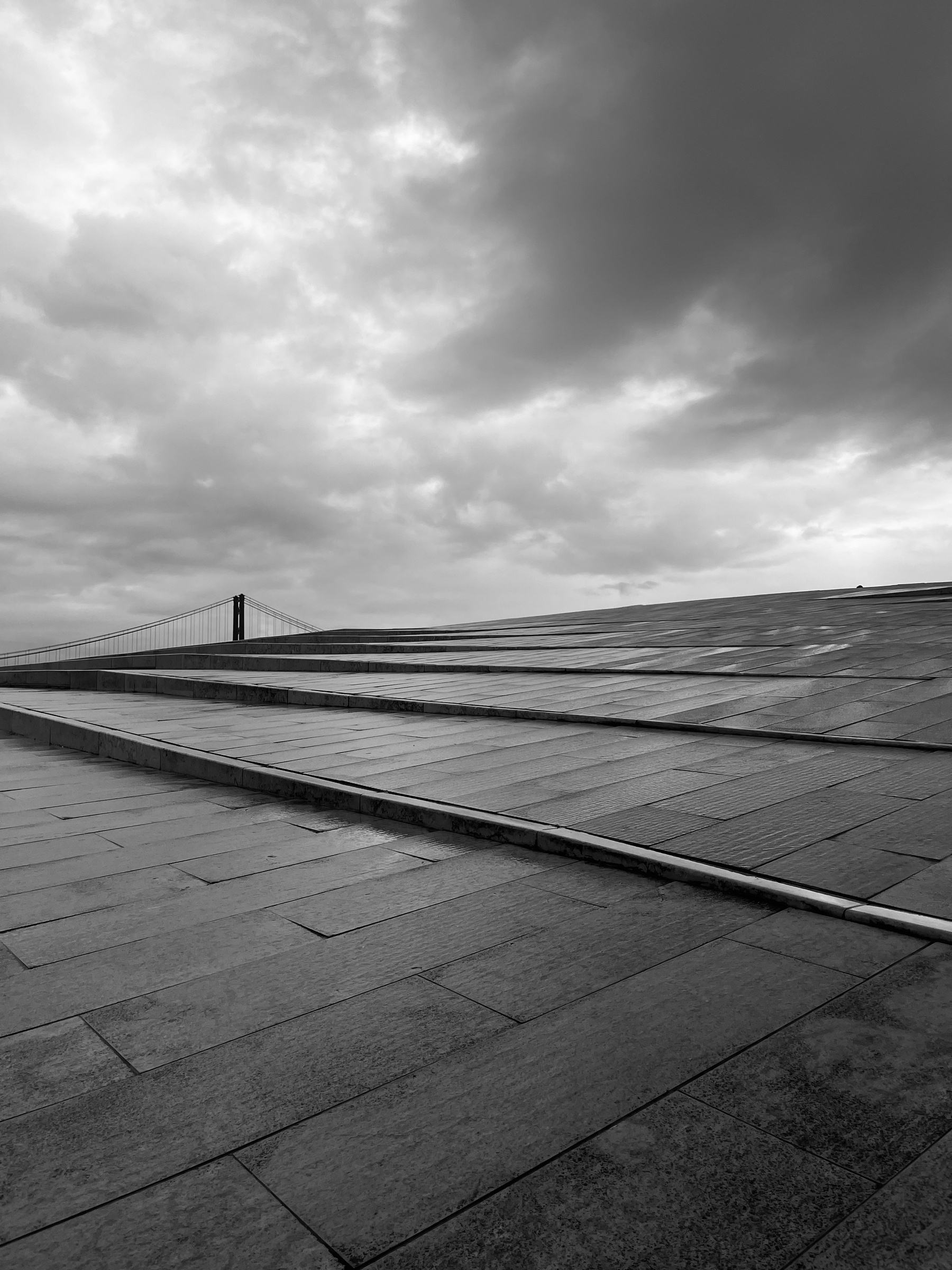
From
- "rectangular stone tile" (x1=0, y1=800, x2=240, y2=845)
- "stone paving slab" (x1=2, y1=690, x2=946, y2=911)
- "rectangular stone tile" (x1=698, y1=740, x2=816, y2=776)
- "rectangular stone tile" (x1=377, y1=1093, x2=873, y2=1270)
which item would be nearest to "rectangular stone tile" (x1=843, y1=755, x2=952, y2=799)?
"stone paving slab" (x1=2, y1=690, x2=946, y2=911)

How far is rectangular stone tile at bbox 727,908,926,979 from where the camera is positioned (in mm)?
2676

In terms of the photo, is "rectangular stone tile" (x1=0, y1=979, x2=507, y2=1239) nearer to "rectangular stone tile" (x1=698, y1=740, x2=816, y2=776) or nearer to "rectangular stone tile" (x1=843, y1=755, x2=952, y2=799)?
"rectangular stone tile" (x1=843, y1=755, x2=952, y2=799)

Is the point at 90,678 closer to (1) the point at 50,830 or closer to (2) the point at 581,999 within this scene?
(1) the point at 50,830

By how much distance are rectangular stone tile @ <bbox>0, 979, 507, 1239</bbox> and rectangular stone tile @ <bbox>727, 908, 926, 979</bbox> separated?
3.47 feet

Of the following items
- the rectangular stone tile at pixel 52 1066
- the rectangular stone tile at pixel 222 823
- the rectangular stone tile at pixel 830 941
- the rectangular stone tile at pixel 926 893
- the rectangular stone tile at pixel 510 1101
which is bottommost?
the rectangular stone tile at pixel 222 823

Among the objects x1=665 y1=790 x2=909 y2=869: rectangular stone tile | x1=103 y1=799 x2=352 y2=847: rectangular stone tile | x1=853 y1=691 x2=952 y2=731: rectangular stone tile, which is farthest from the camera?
x1=853 y1=691 x2=952 y2=731: rectangular stone tile

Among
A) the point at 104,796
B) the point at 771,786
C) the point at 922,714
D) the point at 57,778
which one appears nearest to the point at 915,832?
the point at 771,786

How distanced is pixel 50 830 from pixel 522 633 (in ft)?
46.5

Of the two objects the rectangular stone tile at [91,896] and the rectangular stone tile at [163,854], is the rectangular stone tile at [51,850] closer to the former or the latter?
the rectangular stone tile at [163,854]

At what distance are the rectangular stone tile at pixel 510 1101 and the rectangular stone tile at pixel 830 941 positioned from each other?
10cm

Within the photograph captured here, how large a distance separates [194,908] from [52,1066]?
126 cm

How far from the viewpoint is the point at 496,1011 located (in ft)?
8.14

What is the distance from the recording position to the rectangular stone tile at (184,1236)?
156cm

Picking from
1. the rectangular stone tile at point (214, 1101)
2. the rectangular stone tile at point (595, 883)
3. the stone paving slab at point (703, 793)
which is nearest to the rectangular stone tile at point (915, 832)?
the stone paving slab at point (703, 793)
